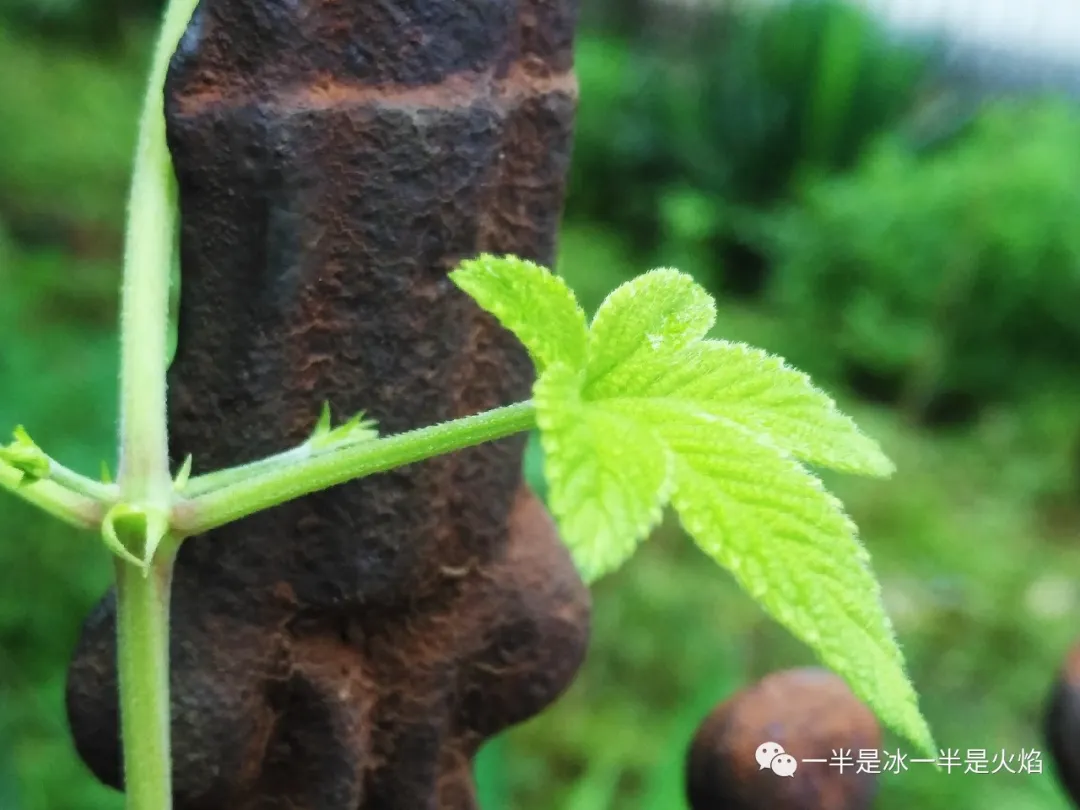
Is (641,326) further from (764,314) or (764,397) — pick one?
(764,314)

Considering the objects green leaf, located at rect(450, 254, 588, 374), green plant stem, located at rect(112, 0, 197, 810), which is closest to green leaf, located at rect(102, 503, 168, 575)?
green plant stem, located at rect(112, 0, 197, 810)

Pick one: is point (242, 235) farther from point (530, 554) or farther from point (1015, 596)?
point (1015, 596)

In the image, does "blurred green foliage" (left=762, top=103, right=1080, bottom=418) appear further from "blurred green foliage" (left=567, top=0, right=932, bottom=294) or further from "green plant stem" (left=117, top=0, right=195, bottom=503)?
"green plant stem" (left=117, top=0, right=195, bottom=503)

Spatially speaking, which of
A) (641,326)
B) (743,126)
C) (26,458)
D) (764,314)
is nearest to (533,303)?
(641,326)

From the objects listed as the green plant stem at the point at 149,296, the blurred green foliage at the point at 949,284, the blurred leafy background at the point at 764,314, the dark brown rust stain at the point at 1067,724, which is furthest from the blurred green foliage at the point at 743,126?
the green plant stem at the point at 149,296

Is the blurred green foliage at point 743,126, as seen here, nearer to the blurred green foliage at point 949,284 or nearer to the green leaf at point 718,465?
the blurred green foliage at point 949,284

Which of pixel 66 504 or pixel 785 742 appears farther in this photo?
pixel 785 742

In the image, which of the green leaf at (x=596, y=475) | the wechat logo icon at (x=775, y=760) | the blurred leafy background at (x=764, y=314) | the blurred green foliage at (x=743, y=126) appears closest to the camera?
the green leaf at (x=596, y=475)

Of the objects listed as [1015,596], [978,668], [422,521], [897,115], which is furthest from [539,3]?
[897,115]
